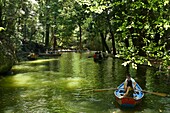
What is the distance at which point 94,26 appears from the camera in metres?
42.6

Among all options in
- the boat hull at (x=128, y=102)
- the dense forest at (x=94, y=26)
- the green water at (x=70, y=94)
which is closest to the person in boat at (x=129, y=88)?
the boat hull at (x=128, y=102)

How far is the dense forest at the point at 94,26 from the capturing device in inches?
320

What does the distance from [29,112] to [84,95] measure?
463 centimetres

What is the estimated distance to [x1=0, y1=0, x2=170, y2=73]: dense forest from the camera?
8.12 metres

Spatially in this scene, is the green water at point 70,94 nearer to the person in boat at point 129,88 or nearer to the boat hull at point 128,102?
the boat hull at point 128,102

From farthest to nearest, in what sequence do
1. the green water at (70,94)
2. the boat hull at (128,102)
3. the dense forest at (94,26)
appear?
the green water at (70,94) → the boat hull at (128,102) → the dense forest at (94,26)

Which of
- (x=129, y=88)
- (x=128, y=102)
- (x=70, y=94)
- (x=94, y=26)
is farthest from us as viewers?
(x=94, y=26)

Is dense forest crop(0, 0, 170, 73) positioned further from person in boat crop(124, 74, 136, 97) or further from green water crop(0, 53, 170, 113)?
green water crop(0, 53, 170, 113)

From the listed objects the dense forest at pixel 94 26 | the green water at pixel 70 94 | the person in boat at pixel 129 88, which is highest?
the dense forest at pixel 94 26

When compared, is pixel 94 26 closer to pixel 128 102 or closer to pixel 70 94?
pixel 70 94

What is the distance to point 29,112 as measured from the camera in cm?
1372

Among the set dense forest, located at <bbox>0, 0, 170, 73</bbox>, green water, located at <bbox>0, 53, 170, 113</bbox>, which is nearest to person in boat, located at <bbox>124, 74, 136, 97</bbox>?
green water, located at <bbox>0, 53, 170, 113</bbox>

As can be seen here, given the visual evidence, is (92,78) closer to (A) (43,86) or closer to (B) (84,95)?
(A) (43,86)

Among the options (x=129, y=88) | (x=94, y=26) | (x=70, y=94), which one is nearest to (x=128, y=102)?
(x=129, y=88)
